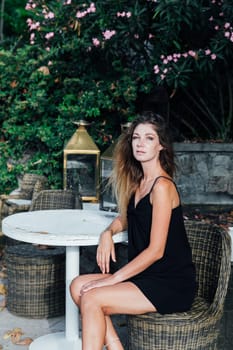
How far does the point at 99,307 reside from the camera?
2.81 metres

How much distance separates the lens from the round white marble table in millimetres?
3260

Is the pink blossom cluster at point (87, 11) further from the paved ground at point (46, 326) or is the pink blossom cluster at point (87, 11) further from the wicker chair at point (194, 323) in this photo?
the wicker chair at point (194, 323)

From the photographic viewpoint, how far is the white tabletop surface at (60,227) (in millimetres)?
3244

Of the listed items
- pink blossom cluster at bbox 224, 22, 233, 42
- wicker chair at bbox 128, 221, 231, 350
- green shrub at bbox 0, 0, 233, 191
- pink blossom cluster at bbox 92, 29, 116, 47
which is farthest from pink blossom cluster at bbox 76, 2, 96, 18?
wicker chair at bbox 128, 221, 231, 350

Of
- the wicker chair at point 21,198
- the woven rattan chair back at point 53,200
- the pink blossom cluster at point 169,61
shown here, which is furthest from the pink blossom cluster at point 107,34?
the woven rattan chair back at point 53,200

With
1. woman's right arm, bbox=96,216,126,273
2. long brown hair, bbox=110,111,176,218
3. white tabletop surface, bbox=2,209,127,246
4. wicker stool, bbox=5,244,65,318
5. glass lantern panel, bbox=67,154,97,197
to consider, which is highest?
long brown hair, bbox=110,111,176,218

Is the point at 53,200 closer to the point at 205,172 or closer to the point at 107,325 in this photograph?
the point at 107,325

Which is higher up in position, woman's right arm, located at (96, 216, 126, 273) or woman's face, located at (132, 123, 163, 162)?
woman's face, located at (132, 123, 163, 162)

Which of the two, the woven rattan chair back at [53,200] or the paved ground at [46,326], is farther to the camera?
the woven rattan chair back at [53,200]

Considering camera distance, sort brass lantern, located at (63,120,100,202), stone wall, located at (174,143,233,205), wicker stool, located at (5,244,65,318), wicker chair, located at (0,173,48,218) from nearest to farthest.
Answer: wicker stool, located at (5,244,65,318)
brass lantern, located at (63,120,100,202)
wicker chair, located at (0,173,48,218)
stone wall, located at (174,143,233,205)

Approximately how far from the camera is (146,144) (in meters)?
3.14

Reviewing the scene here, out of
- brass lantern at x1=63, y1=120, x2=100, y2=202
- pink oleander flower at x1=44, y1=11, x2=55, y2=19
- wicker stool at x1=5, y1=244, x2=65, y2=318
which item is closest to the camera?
wicker stool at x1=5, y1=244, x2=65, y2=318

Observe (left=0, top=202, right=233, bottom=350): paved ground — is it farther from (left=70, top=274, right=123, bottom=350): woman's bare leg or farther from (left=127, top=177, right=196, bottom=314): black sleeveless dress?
(left=70, top=274, right=123, bottom=350): woman's bare leg

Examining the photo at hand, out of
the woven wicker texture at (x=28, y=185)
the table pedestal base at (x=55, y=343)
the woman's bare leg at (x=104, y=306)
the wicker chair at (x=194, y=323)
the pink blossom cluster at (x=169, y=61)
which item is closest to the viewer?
the woman's bare leg at (x=104, y=306)
